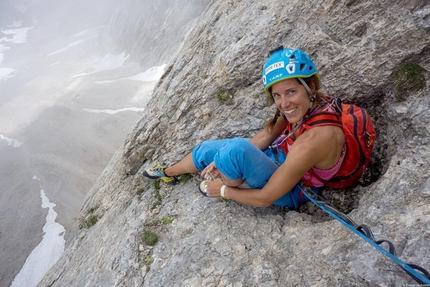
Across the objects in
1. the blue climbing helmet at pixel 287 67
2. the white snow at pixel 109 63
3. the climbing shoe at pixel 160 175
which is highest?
the blue climbing helmet at pixel 287 67

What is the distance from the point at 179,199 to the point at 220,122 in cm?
253

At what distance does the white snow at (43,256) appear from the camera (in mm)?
28062

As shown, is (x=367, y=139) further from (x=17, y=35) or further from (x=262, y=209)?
(x=17, y=35)

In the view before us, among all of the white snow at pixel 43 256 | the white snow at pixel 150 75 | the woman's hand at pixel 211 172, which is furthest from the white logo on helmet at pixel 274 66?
the white snow at pixel 150 75

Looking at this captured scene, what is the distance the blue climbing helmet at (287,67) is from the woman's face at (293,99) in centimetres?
12

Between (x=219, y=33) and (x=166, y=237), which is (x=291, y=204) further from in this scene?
(x=219, y=33)

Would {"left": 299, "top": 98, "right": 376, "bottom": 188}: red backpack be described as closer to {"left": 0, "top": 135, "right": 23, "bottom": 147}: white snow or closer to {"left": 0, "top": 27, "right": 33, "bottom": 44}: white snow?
{"left": 0, "top": 135, "right": 23, "bottom": 147}: white snow

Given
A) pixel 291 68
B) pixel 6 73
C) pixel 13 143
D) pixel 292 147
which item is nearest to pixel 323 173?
pixel 292 147

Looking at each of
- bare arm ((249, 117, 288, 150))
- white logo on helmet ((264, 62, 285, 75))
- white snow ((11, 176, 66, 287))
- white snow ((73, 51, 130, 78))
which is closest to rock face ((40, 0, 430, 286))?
bare arm ((249, 117, 288, 150))

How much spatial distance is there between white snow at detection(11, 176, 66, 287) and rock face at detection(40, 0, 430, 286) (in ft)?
82.5

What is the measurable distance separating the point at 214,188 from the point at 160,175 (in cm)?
266

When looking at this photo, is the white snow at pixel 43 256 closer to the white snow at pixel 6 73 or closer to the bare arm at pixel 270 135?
the bare arm at pixel 270 135

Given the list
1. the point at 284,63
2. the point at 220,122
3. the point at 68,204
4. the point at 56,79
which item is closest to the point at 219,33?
the point at 220,122

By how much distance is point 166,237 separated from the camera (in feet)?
18.7
